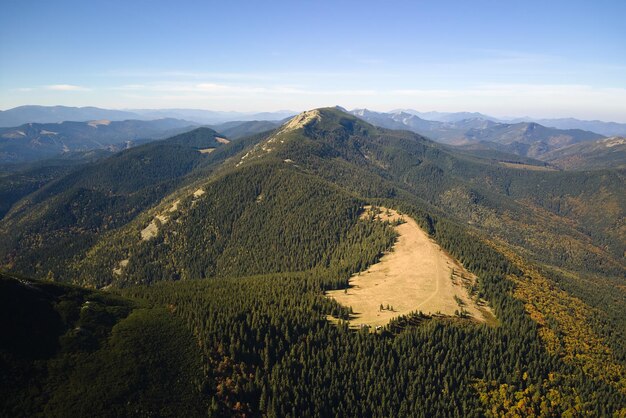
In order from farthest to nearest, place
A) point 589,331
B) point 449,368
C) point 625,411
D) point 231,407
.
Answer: point 589,331, point 449,368, point 625,411, point 231,407

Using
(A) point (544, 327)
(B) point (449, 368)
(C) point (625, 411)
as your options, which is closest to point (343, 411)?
(B) point (449, 368)

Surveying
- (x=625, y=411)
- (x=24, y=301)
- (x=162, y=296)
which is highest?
(x=24, y=301)

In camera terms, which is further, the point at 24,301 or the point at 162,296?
the point at 162,296

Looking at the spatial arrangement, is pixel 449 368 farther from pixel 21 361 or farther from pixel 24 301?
pixel 24 301

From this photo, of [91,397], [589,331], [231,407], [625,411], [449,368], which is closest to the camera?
[91,397]

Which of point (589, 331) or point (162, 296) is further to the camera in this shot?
point (589, 331)

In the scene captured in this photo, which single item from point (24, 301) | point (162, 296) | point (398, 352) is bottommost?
point (398, 352)

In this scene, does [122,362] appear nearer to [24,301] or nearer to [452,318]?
[24,301]

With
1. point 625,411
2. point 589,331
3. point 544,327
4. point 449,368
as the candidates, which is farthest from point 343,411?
point 589,331

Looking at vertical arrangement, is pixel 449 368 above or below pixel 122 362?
below
